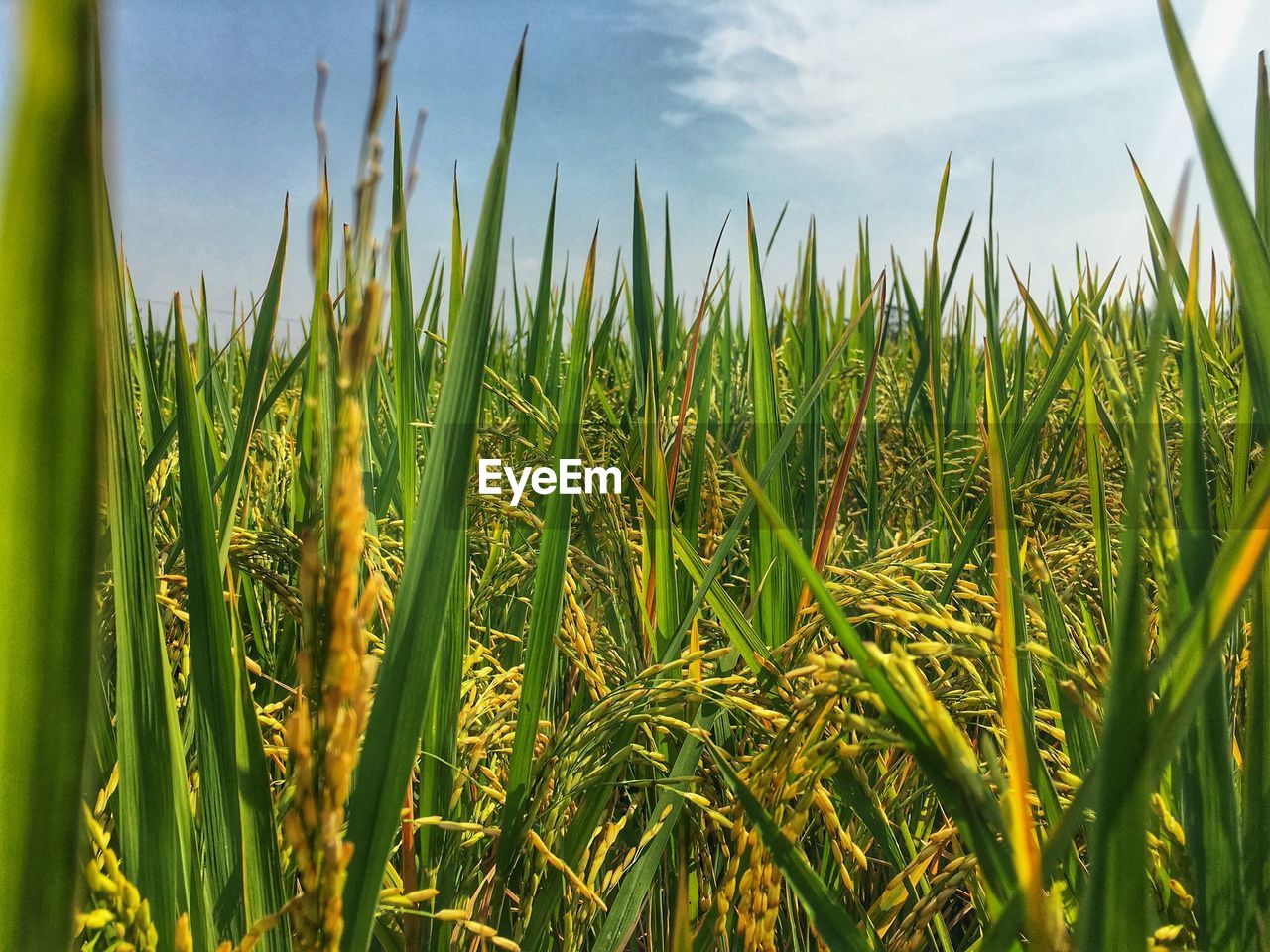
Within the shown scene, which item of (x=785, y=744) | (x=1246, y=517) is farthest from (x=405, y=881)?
(x=1246, y=517)

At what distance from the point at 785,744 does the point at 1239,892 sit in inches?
10.8

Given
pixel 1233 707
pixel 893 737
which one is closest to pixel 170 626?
pixel 893 737

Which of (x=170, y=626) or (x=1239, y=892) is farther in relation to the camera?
(x=170, y=626)

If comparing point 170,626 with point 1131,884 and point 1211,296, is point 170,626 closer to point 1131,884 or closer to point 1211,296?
point 1131,884

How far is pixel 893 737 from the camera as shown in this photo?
1.21 ft

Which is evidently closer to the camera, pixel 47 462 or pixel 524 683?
pixel 47 462

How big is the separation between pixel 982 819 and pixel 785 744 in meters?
0.14

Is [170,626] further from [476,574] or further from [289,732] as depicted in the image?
[289,732]

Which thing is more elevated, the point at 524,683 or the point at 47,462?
the point at 47,462

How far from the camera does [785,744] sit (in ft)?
1.54

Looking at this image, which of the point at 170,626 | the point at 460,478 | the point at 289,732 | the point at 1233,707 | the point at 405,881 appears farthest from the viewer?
the point at 170,626

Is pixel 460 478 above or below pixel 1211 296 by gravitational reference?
below

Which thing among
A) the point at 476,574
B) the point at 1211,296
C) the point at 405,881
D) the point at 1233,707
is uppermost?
the point at 1211,296

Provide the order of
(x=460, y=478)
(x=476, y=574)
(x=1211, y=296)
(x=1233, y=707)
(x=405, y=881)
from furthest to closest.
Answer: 1. (x=1211, y=296)
2. (x=476, y=574)
3. (x=1233, y=707)
4. (x=405, y=881)
5. (x=460, y=478)
